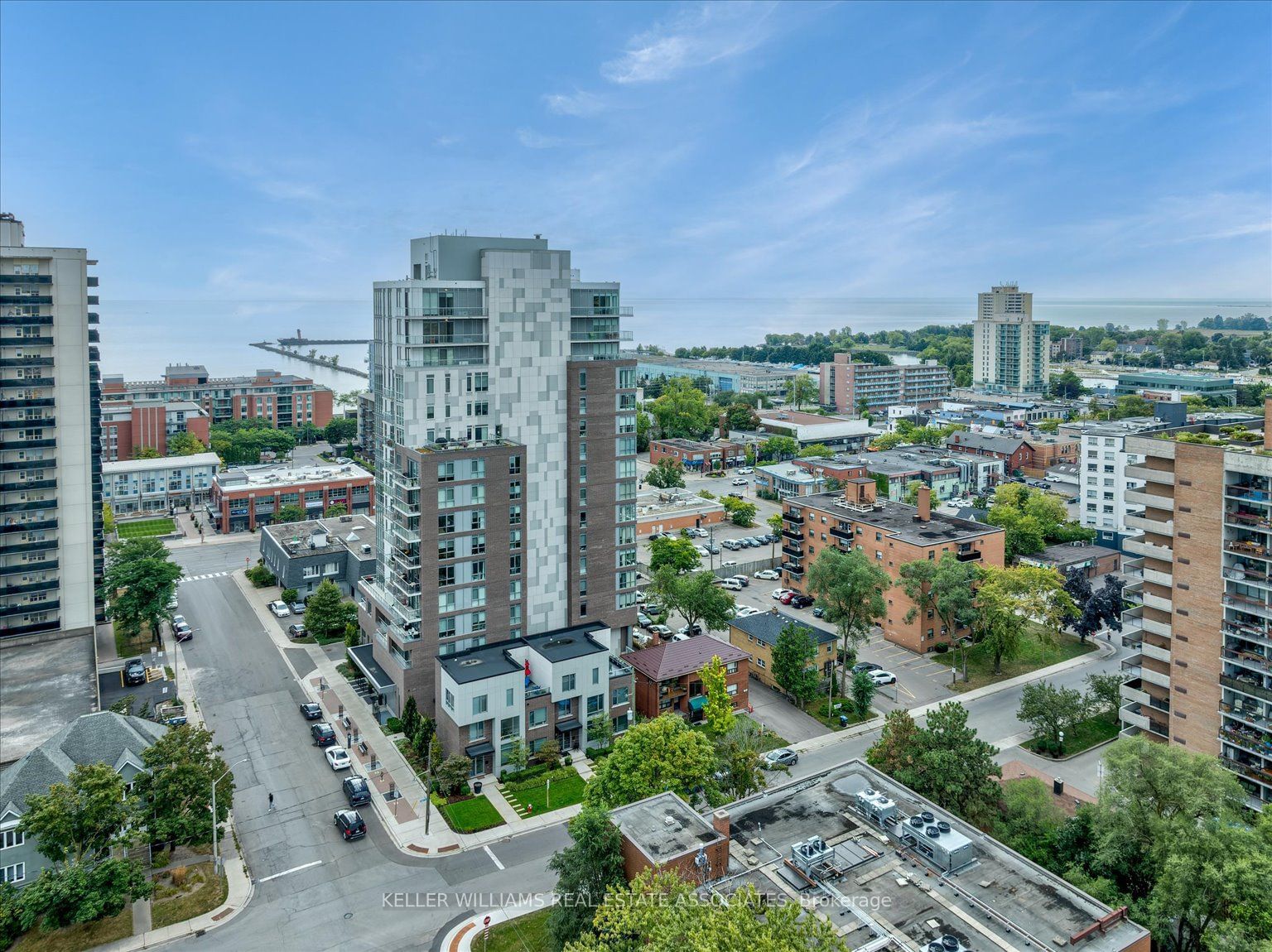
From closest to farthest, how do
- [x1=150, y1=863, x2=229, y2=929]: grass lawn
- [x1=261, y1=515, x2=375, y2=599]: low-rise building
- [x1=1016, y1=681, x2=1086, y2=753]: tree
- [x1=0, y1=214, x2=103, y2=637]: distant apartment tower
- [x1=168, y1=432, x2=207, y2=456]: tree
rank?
[x1=150, y1=863, x2=229, y2=929]: grass lawn, [x1=1016, y1=681, x2=1086, y2=753]: tree, [x1=0, y1=214, x2=103, y2=637]: distant apartment tower, [x1=261, y1=515, x2=375, y2=599]: low-rise building, [x1=168, y1=432, x2=207, y2=456]: tree

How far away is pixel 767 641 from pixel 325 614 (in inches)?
1124

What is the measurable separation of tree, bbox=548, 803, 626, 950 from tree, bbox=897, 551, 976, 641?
31.4 meters

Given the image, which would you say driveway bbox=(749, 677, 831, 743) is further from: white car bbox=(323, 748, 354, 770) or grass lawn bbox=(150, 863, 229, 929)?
grass lawn bbox=(150, 863, 229, 929)

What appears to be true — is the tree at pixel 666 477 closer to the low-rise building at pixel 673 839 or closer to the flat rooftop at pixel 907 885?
the flat rooftop at pixel 907 885

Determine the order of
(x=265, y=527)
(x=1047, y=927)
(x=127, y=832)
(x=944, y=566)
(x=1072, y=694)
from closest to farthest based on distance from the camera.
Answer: (x=1047, y=927), (x=127, y=832), (x=1072, y=694), (x=944, y=566), (x=265, y=527)

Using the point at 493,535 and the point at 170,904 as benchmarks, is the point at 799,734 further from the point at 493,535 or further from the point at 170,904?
the point at 170,904

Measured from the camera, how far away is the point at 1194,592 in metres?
35.6

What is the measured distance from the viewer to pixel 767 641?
4938 centimetres

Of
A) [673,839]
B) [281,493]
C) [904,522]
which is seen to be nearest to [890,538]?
[904,522]

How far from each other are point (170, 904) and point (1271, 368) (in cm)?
18010

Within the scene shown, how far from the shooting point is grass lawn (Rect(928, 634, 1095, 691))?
5069 cm

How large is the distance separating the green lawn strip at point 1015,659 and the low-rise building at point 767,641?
7654 millimetres

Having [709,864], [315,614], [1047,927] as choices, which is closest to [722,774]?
[709,864]

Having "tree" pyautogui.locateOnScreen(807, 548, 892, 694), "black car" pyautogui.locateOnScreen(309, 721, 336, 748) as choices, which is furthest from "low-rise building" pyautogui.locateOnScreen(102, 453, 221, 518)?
"tree" pyautogui.locateOnScreen(807, 548, 892, 694)
